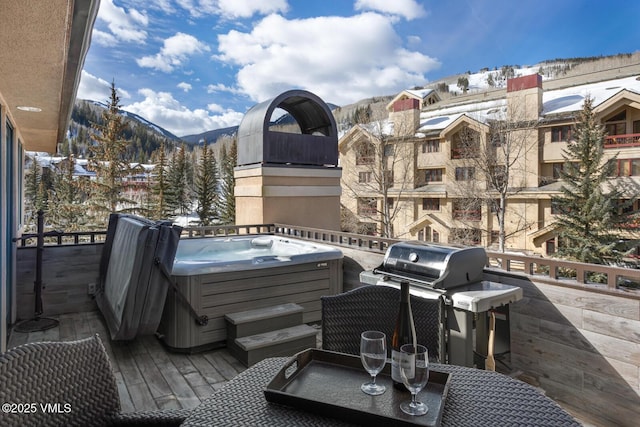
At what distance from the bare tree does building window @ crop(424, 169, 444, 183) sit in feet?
4.66

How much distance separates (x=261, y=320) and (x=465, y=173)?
14844 millimetres

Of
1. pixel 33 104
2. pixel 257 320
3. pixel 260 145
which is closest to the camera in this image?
pixel 257 320

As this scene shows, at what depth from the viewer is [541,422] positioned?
982 mm

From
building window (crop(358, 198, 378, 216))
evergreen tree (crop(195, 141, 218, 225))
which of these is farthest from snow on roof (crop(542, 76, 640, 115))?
evergreen tree (crop(195, 141, 218, 225))

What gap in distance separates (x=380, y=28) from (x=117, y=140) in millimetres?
13102

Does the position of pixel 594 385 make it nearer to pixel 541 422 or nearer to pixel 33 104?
pixel 541 422

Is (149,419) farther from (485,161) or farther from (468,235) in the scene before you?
(468,235)

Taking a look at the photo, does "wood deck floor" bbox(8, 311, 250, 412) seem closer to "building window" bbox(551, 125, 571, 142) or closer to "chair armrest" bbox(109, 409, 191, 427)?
"chair armrest" bbox(109, 409, 191, 427)

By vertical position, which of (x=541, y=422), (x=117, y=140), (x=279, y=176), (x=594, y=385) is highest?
(x=117, y=140)

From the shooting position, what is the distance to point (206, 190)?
20750mm

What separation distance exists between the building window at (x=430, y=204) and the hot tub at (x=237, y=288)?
14287 mm

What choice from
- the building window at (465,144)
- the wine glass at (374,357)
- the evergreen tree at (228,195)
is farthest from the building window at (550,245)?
the wine glass at (374,357)

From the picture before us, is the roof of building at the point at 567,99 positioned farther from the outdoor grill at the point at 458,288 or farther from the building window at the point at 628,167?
the outdoor grill at the point at 458,288

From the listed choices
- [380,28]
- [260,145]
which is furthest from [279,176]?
[380,28]
